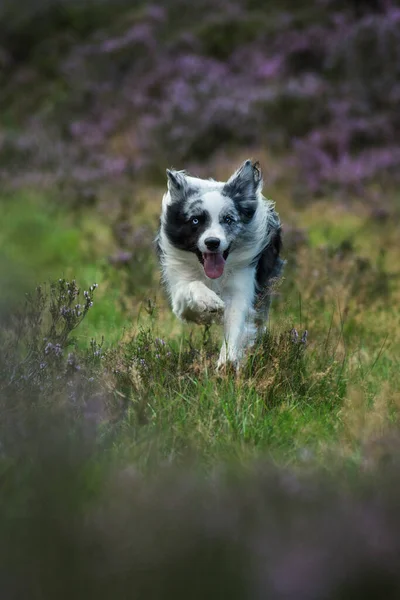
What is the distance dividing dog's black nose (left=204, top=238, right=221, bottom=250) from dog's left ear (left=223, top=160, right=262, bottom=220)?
353mm

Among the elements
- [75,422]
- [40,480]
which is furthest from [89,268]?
[40,480]

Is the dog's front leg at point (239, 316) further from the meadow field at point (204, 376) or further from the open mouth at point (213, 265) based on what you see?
the open mouth at point (213, 265)

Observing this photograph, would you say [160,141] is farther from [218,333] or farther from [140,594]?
[140,594]

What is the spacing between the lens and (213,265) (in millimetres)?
4773

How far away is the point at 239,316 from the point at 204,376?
0.71m

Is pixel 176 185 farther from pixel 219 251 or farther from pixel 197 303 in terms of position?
pixel 197 303

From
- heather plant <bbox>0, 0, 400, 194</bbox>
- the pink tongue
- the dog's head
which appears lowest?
the pink tongue

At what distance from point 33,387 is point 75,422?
1.68 ft

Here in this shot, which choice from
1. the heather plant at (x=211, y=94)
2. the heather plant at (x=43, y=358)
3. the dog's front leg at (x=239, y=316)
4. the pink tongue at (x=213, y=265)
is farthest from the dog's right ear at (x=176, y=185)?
the heather plant at (x=211, y=94)

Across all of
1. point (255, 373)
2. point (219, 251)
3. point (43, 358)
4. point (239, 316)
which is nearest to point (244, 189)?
point (219, 251)

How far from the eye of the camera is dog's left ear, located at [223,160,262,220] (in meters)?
4.96

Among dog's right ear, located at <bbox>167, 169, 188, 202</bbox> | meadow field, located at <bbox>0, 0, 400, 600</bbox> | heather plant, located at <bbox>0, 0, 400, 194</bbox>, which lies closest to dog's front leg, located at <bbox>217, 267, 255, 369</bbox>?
meadow field, located at <bbox>0, 0, 400, 600</bbox>

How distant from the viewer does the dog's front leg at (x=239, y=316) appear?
461cm

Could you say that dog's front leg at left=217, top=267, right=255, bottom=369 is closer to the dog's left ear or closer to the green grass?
the green grass
